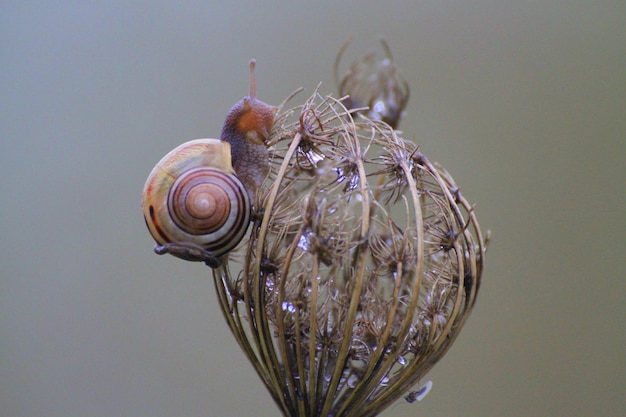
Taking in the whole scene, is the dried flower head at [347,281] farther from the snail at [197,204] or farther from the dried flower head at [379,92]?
the dried flower head at [379,92]

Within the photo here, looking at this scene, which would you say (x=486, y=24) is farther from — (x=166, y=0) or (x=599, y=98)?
(x=166, y=0)

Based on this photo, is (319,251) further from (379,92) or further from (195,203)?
(379,92)

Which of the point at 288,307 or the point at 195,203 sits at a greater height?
the point at 195,203

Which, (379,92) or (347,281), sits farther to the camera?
(379,92)

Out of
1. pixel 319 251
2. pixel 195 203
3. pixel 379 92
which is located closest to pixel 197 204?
pixel 195 203

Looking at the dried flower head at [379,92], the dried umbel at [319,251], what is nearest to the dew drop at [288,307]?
the dried umbel at [319,251]

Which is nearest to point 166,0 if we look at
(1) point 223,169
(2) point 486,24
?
(2) point 486,24

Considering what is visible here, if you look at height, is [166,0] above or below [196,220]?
above
